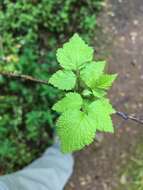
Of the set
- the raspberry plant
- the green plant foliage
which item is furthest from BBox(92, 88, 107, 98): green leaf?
the green plant foliage

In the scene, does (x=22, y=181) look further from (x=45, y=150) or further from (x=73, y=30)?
(x=73, y=30)

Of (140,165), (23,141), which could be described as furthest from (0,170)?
(140,165)

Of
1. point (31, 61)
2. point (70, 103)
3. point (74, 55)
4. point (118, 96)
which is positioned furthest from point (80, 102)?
point (118, 96)

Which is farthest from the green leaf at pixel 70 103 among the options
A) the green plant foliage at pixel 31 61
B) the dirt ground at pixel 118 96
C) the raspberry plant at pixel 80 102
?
the dirt ground at pixel 118 96

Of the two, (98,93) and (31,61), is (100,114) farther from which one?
(31,61)

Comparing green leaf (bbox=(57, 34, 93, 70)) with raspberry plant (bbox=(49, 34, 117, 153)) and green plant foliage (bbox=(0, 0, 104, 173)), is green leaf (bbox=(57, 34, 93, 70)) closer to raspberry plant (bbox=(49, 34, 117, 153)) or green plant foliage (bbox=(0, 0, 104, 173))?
raspberry plant (bbox=(49, 34, 117, 153))

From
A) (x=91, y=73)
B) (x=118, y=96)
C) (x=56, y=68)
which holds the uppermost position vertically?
(x=91, y=73)
